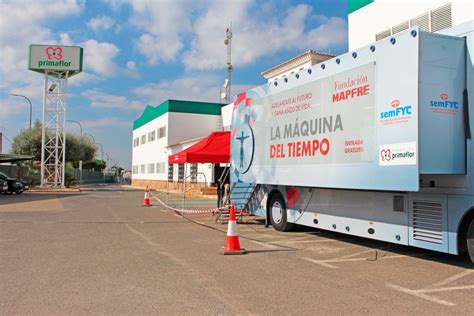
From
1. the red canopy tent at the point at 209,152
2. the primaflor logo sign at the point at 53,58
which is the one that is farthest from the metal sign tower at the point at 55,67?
the red canopy tent at the point at 209,152

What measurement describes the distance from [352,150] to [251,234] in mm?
4077

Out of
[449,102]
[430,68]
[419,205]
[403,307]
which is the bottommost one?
[403,307]

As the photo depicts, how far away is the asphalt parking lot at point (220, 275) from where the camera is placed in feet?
16.6

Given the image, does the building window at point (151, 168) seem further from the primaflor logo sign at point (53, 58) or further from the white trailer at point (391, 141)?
the white trailer at point (391, 141)

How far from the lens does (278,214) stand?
1142cm

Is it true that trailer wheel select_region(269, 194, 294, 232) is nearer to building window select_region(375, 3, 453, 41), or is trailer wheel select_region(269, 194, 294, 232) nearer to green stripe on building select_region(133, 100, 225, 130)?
building window select_region(375, 3, 453, 41)

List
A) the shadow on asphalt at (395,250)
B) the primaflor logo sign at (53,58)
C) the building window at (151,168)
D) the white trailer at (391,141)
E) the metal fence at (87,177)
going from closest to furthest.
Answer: the white trailer at (391,141)
the shadow on asphalt at (395,250)
the primaflor logo sign at (53,58)
the building window at (151,168)
the metal fence at (87,177)

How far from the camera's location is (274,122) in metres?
10.8

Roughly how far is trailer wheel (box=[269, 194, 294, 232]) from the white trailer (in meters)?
0.89

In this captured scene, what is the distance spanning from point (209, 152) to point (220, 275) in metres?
9.33

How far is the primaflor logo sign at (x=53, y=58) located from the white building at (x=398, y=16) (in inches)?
976

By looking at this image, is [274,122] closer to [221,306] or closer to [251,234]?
[251,234]

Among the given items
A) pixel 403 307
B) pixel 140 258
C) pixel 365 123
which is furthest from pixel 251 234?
pixel 403 307

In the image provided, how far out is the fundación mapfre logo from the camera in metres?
6.59
